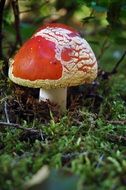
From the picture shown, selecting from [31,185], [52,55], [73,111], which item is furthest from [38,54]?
[31,185]

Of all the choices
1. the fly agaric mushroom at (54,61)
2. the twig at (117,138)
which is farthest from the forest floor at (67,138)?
the fly agaric mushroom at (54,61)

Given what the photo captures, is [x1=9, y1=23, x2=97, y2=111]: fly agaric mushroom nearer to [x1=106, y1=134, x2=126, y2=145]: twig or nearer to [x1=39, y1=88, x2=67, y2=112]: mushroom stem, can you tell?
[x1=39, y1=88, x2=67, y2=112]: mushroom stem

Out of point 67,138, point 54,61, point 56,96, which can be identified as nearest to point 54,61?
point 54,61

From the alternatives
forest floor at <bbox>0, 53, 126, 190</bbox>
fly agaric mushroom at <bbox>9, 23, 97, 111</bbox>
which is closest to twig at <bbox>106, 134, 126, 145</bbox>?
forest floor at <bbox>0, 53, 126, 190</bbox>

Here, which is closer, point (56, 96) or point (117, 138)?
point (117, 138)

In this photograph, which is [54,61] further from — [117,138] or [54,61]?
[117,138]

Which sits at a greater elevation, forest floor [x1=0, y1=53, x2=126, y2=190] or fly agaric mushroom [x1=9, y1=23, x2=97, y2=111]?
fly agaric mushroom [x1=9, y1=23, x2=97, y2=111]

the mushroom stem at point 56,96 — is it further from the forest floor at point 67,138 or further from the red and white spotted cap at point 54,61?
the red and white spotted cap at point 54,61
